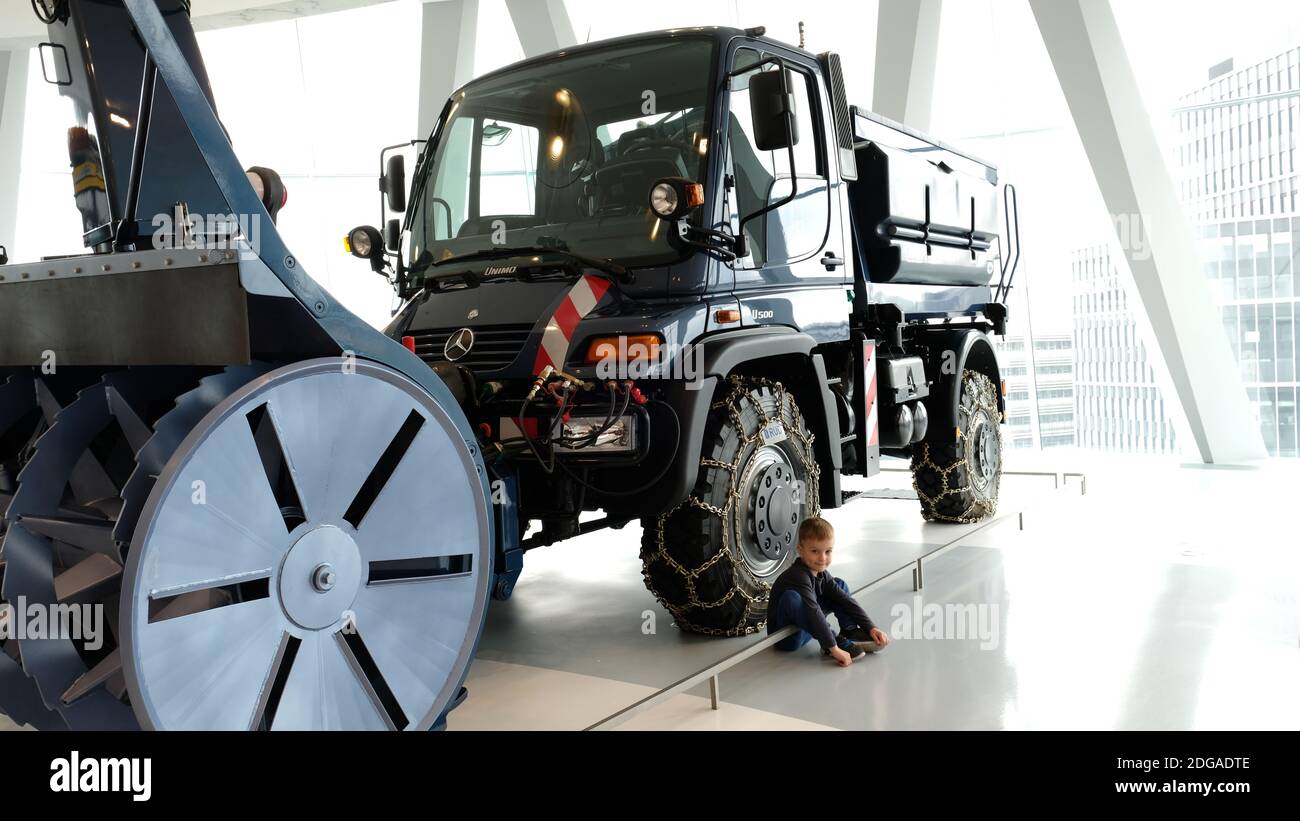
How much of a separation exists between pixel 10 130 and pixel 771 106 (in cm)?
1196

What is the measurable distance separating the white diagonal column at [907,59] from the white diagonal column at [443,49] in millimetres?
4448

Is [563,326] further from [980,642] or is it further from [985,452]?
[985,452]

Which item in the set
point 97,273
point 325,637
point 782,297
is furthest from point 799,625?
point 97,273

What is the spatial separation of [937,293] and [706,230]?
2.61 m

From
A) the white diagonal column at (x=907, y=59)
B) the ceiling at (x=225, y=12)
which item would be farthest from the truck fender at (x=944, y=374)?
the ceiling at (x=225, y=12)

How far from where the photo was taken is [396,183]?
4.49 m

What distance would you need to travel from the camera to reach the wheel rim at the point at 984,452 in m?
6.23

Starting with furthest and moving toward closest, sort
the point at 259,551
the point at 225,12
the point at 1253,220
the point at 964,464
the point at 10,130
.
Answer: the point at 10,130, the point at 225,12, the point at 1253,220, the point at 964,464, the point at 259,551

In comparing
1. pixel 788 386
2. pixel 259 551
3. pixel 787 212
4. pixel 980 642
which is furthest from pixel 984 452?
pixel 259 551

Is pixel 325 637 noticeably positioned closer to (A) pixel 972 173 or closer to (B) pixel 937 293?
(B) pixel 937 293

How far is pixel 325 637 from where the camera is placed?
2355 mm

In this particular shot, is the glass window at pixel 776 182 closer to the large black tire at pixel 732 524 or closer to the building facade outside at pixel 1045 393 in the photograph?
the large black tire at pixel 732 524

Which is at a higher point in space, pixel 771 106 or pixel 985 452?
pixel 771 106
